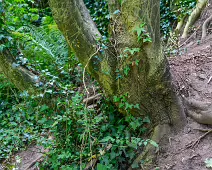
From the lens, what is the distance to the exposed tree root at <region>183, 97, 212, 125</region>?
262cm

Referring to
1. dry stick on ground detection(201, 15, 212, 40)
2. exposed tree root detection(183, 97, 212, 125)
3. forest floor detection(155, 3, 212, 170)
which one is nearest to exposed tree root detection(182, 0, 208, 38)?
dry stick on ground detection(201, 15, 212, 40)

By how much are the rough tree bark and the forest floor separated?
0.17 metres

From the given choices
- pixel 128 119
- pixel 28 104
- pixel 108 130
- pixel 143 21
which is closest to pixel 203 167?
pixel 128 119

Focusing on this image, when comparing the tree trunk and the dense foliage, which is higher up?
the tree trunk

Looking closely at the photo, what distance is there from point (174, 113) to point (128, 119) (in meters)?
0.55

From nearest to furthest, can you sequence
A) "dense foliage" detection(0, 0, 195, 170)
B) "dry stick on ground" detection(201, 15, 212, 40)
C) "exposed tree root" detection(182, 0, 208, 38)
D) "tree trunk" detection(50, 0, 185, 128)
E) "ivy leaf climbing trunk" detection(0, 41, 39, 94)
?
"tree trunk" detection(50, 0, 185, 128), "dense foliage" detection(0, 0, 195, 170), "ivy leaf climbing trunk" detection(0, 41, 39, 94), "dry stick on ground" detection(201, 15, 212, 40), "exposed tree root" detection(182, 0, 208, 38)

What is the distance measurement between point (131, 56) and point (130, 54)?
0.08 ft

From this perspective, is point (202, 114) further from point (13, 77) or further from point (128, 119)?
point (13, 77)

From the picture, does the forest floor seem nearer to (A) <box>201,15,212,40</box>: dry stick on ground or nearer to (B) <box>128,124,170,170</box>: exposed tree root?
(B) <box>128,124,170,170</box>: exposed tree root

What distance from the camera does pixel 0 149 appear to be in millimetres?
2963

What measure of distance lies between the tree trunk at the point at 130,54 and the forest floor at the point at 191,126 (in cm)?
21

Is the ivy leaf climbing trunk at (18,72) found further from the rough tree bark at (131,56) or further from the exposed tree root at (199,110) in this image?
the exposed tree root at (199,110)

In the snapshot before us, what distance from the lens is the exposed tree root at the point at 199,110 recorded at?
8.61 ft

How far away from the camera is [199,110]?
8.96 feet
